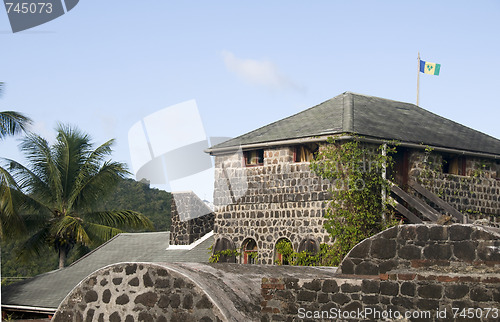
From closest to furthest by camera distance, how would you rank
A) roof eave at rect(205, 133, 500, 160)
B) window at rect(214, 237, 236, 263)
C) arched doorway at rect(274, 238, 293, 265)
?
1. roof eave at rect(205, 133, 500, 160)
2. arched doorway at rect(274, 238, 293, 265)
3. window at rect(214, 237, 236, 263)

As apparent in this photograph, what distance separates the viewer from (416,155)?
23.5 meters

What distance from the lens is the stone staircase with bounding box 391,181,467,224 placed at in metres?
21.7

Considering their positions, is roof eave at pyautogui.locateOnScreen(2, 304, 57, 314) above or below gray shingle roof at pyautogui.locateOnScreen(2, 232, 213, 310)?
below

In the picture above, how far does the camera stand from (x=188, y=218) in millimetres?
28094

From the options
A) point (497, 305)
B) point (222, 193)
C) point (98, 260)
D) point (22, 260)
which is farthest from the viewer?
point (22, 260)

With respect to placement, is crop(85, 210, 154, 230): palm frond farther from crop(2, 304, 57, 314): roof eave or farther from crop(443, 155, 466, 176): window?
crop(443, 155, 466, 176): window

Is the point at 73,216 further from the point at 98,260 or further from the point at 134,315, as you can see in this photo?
the point at 134,315

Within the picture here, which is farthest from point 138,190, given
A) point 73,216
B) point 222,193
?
point 222,193

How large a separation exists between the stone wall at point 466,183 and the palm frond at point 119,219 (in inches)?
587

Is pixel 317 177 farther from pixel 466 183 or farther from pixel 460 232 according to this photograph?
pixel 460 232

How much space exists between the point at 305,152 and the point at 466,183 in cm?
536

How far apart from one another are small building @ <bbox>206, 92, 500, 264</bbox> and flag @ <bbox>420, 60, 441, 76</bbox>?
339 centimetres

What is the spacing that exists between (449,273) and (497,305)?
94 cm

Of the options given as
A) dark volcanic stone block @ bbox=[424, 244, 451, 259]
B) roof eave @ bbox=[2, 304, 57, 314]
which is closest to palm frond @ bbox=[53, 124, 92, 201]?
roof eave @ bbox=[2, 304, 57, 314]
